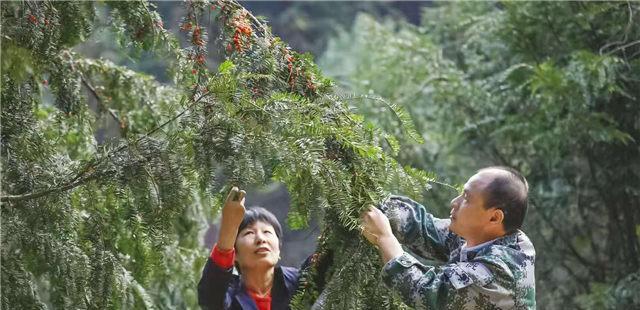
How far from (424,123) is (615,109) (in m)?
1.33

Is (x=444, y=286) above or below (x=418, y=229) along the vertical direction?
below

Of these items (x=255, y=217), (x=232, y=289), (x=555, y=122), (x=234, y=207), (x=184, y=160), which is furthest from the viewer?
(x=555, y=122)

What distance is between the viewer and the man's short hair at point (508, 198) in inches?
99.3

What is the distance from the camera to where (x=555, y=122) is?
5.45m

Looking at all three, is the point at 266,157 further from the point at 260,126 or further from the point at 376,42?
the point at 376,42

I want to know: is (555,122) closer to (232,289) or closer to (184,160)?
(232,289)

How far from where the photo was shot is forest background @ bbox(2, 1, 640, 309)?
2.74 m

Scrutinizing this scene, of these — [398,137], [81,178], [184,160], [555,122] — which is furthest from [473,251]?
[398,137]

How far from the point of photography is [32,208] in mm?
2748

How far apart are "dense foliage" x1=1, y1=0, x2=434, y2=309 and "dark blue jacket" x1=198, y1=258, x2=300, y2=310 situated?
16 centimetres

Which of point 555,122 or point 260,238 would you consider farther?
point 555,122

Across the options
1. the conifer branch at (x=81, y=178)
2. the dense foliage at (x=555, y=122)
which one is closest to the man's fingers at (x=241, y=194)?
the conifer branch at (x=81, y=178)

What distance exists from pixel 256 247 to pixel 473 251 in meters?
0.88

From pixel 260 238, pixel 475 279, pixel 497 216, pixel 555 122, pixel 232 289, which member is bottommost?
pixel 475 279
